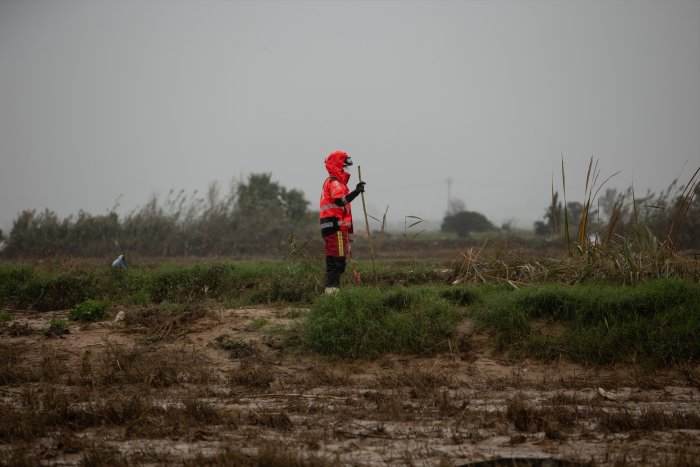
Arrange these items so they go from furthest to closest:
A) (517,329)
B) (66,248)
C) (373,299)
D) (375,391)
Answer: (66,248) < (373,299) < (517,329) < (375,391)

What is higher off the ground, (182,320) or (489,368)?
(182,320)

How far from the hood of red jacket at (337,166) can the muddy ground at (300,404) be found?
2856mm

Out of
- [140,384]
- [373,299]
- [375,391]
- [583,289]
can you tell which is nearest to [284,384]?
[375,391]

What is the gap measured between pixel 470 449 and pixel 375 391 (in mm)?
1742

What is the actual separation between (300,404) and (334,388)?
0.74 meters

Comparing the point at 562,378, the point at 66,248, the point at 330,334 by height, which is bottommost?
the point at 562,378

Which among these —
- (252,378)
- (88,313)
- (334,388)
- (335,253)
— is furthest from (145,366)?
(335,253)

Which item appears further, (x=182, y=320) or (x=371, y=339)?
(x=182, y=320)

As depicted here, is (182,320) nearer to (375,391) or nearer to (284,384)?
(284,384)

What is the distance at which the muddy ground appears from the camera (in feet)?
13.2

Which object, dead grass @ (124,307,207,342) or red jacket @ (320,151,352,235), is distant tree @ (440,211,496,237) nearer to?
red jacket @ (320,151,352,235)

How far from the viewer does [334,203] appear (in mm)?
9344

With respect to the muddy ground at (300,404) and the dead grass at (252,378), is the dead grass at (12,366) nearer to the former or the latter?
the muddy ground at (300,404)

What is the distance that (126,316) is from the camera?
828 centimetres
